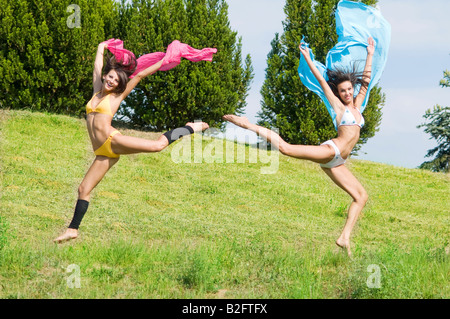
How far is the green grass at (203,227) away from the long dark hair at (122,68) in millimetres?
2026

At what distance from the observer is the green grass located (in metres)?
5.75

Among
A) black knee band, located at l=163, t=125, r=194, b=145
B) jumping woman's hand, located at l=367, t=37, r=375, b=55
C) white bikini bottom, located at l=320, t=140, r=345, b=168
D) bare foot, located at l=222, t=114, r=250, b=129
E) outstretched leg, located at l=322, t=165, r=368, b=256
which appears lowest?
outstretched leg, located at l=322, t=165, r=368, b=256

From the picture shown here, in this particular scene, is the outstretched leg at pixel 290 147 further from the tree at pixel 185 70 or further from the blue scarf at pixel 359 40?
the tree at pixel 185 70

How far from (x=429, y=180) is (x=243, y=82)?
8.19 meters

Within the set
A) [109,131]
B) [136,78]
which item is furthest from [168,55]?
[109,131]

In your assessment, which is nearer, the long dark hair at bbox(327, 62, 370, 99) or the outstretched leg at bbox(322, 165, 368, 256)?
the outstretched leg at bbox(322, 165, 368, 256)

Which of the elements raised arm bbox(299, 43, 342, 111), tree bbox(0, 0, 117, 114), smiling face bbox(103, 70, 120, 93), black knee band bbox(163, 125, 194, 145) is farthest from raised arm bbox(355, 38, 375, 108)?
tree bbox(0, 0, 117, 114)

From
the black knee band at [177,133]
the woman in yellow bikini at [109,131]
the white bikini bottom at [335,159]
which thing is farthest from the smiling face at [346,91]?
the black knee band at [177,133]

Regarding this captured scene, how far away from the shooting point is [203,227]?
10852mm

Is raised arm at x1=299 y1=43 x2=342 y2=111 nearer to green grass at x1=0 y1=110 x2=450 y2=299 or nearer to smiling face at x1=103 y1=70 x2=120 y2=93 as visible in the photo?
green grass at x1=0 y1=110 x2=450 y2=299

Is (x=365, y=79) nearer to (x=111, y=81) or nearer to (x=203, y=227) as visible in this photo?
(x=111, y=81)

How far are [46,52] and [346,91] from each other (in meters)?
15.2

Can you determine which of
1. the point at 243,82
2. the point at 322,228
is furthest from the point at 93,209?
the point at 243,82

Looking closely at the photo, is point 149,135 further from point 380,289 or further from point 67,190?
point 380,289
